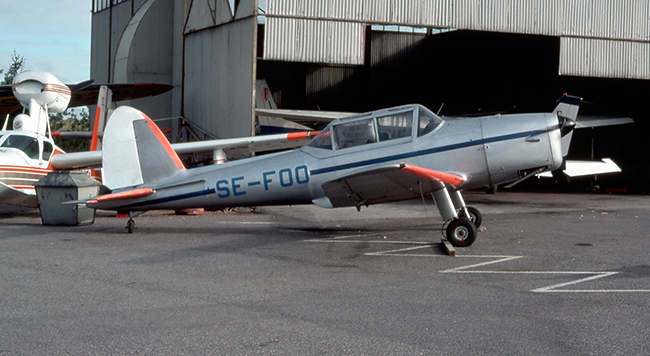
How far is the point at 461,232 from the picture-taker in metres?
9.71

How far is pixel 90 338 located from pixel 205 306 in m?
1.27

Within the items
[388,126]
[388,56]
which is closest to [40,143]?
[388,126]

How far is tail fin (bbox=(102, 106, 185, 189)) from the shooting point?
11.3 metres

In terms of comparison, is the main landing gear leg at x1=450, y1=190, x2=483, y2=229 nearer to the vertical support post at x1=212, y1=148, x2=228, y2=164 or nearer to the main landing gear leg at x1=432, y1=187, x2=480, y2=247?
the main landing gear leg at x1=432, y1=187, x2=480, y2=247

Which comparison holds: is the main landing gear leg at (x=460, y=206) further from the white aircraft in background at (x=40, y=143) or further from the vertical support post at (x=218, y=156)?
the vertical support post at (x=218, y=156)

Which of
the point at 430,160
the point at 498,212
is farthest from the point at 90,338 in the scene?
the point at 498,212

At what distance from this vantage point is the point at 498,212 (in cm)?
1620

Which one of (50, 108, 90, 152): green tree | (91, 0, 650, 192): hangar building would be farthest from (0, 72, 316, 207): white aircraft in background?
(50, 108, 90, 152): green tree

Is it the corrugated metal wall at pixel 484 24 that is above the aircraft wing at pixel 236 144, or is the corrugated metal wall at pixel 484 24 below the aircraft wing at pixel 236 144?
above

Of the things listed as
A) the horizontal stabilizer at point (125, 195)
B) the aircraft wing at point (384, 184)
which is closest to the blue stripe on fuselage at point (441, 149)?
the aircraft wing at point (384, 184)

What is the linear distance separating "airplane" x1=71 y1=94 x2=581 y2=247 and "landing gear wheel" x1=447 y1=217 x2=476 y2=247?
0.05 ft

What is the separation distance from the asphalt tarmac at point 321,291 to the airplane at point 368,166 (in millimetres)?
676

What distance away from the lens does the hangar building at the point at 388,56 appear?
739 inches

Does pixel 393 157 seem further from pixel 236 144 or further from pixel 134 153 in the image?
pixel 236 144
